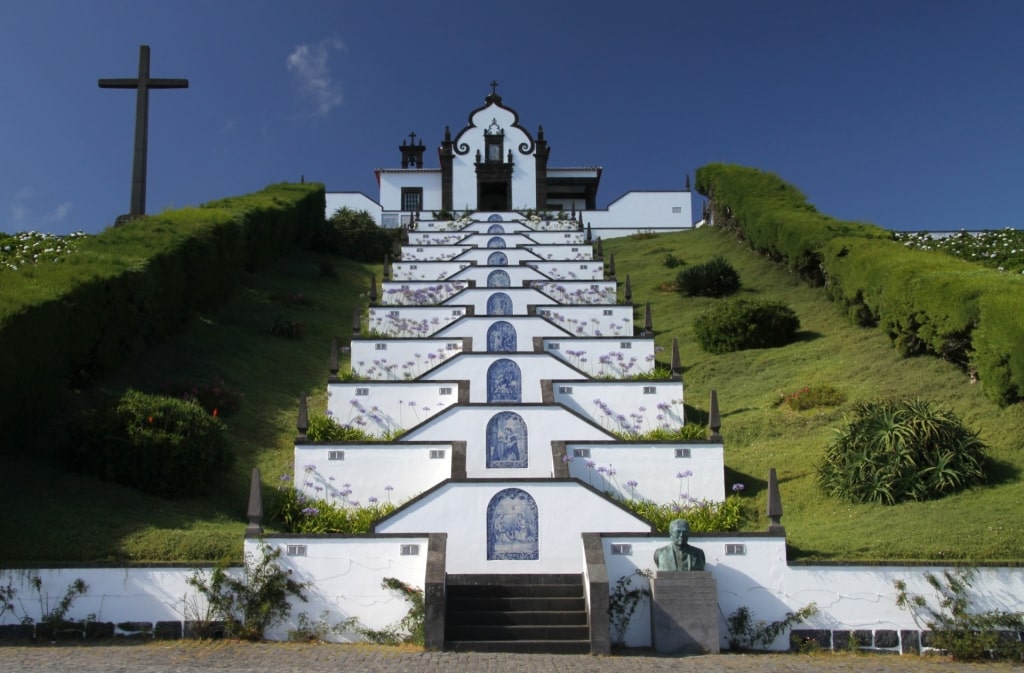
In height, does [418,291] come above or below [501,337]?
above

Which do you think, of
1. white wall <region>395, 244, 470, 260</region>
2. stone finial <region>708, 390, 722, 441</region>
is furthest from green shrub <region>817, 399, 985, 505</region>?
white wall <region>395, 244, 470, 260</region>

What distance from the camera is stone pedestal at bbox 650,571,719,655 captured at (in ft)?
38.9

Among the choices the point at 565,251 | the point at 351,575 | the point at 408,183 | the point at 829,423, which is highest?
the point at 408,183

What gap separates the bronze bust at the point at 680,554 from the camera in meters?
12.2

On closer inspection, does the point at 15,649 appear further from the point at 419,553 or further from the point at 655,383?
the point at 655,383

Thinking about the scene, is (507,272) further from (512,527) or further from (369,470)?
(512,527)

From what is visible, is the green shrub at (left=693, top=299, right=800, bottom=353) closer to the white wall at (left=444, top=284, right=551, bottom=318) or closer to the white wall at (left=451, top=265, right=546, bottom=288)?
the white wall at (left=444, top=284, right=551, bottom=318)

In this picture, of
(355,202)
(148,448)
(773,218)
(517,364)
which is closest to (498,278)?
(773,218)

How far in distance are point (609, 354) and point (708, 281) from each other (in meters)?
9.75

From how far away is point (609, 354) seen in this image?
2098cm

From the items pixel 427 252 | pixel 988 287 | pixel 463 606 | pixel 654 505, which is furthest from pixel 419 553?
pixel 427 252

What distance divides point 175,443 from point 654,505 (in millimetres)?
7100

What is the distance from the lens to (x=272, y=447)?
18.1 m

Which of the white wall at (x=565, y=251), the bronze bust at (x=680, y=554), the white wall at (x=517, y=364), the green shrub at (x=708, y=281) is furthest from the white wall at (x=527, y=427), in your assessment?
the white wall at (x=565, y=251)
